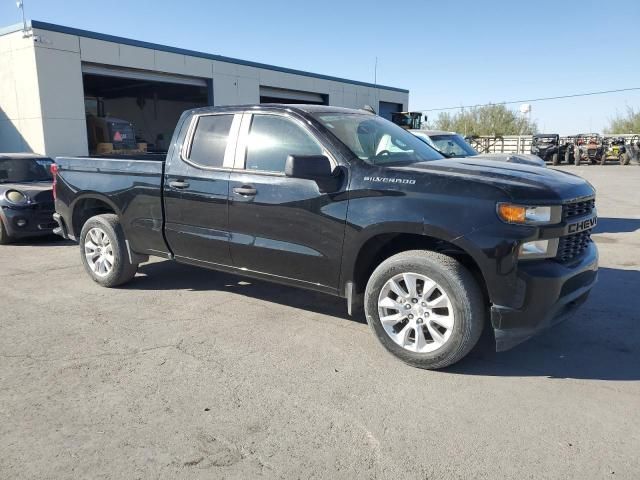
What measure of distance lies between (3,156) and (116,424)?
8.03m

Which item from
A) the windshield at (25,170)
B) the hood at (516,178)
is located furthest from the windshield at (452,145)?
the windshield at (25,170)

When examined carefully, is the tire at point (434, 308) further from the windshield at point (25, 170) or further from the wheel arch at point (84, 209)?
the windshield at point (25, 170)

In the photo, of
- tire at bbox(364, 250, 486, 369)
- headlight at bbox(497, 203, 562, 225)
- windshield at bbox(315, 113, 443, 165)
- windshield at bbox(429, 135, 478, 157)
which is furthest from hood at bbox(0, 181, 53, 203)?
headlight at bbox(497, 203, 562, 225)

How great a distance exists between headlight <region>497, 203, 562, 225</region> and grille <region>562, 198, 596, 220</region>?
0.19 m

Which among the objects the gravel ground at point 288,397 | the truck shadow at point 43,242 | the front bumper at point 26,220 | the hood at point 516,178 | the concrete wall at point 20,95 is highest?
the concrete wall at point 20,95

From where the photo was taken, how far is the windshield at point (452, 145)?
9.73 metres

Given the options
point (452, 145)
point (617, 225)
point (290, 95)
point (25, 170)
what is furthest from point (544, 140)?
point (25, 170)

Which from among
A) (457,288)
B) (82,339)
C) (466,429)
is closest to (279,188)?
(457,288)

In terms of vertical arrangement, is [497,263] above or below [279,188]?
below

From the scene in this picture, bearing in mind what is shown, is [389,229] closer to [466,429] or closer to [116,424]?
[466,429]

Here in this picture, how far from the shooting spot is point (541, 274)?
3352mm

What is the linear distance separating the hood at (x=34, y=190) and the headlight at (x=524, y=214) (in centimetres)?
768

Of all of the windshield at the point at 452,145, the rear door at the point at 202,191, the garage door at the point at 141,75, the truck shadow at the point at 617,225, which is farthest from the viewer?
the garage door at the point at 141,75

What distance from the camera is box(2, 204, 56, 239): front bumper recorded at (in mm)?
8250
